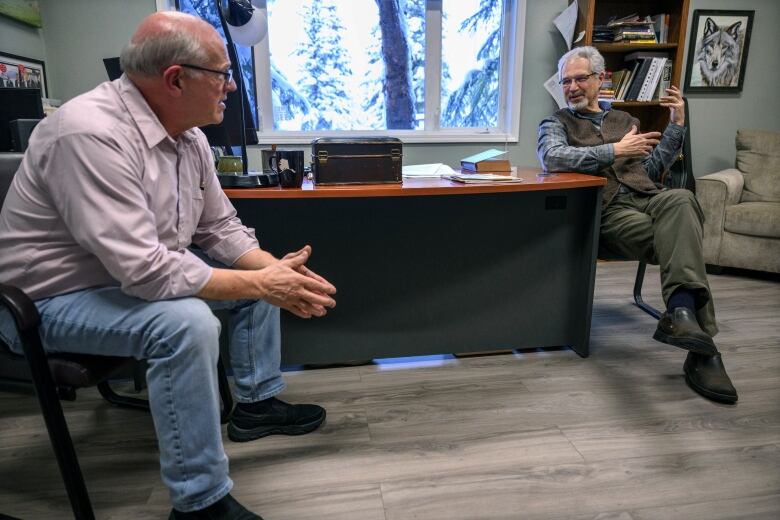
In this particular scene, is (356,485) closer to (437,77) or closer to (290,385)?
(290,385)

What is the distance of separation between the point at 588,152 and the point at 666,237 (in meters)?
0.45

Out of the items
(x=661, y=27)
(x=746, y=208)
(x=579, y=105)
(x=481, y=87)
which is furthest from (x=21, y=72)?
(x=746, y=208)

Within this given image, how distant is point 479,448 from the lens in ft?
5.10

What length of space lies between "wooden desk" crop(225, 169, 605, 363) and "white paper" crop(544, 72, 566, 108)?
5.22 feet

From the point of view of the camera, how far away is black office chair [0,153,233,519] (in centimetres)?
103

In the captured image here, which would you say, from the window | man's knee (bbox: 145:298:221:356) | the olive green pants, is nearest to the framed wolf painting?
the window

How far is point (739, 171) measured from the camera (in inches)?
138

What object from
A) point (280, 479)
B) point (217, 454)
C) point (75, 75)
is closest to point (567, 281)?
point (280, 479)

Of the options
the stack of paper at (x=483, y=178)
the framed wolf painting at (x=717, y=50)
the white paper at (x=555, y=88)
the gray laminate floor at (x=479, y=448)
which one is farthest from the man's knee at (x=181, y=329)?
the framed wolf painting at (x=717, y=50)

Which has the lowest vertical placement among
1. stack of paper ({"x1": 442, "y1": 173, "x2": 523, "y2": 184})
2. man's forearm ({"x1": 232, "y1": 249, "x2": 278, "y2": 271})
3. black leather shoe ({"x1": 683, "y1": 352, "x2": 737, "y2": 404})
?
black leather shoe ({"x1": 683, "y1": 352, "x2": 737, "y2": 404})

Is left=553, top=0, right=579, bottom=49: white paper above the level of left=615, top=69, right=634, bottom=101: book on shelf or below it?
above

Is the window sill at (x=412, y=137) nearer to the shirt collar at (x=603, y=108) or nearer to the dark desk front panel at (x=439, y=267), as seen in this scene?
the shirt collar at (x=603, y=108)

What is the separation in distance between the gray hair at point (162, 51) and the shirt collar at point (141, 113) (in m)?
0.04

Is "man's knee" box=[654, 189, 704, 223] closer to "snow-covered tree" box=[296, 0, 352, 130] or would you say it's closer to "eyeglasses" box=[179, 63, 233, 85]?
"eyeglasses" box=[179, 63, 233, 85]
